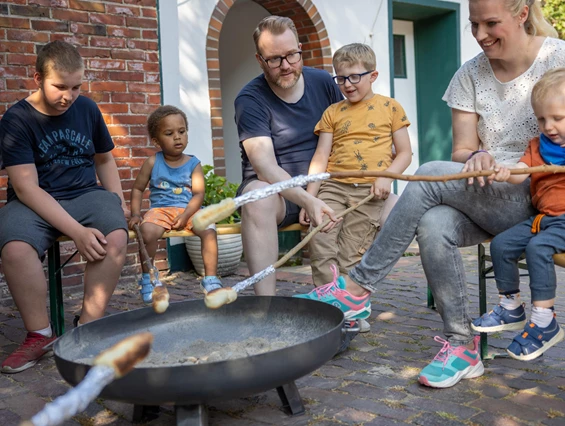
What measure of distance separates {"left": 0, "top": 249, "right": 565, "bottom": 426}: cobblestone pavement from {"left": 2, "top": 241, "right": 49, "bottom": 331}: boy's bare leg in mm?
227

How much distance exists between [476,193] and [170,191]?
6.97 feet

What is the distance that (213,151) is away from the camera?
5.73 meters

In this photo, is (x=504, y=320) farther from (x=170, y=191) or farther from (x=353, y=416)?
(x=170, y=191)

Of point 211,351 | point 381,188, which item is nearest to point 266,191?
point 211,351

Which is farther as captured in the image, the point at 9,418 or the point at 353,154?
the point at 353,154

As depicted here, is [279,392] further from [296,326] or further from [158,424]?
[158,424]

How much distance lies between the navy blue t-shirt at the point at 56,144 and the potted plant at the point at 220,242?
1.65 m

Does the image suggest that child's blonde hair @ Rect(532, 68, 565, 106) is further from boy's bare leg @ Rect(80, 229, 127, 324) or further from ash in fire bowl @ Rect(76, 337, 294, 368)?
boy's bare leg @ Rect(80, 229, 127, 324)

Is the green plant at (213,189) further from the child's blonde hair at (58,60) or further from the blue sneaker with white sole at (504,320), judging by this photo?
the blue sneaker with white sole at (504,320)

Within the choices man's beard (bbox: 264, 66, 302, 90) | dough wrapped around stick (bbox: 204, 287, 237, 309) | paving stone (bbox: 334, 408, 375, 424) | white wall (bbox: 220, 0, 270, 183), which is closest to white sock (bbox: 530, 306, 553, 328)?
paving stone (bbox: 334, 408, 375, 424)

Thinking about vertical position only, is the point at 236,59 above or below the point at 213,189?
above

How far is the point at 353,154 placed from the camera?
3.52 metres

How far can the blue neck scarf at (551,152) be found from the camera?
8.14 feet

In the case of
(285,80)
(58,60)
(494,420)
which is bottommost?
(494,420)
